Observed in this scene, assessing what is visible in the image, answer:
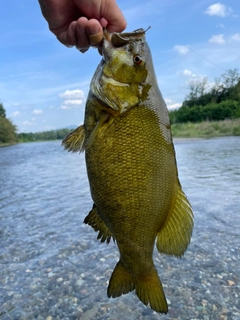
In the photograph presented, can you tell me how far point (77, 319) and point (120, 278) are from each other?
6.60ft

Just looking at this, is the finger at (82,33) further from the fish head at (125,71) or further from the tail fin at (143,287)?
the tail fin at (143,287)

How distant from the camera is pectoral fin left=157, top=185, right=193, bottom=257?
90.2 inches

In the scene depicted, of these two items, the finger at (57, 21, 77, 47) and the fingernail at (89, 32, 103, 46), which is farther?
the finger at (57, 21, 77, 47)

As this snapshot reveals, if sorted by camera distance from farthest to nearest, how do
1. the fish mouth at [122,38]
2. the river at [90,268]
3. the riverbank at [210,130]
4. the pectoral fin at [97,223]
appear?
1. the riverbank at [210,130]
2. the river at [90,268]
3. the pectoral fin at [97,223]
4. the fish mouth at [122,38]

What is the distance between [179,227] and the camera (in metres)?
2.30

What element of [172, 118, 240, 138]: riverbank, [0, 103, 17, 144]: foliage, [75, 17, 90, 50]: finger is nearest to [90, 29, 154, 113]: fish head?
[75, 17, 90, 50]: finger

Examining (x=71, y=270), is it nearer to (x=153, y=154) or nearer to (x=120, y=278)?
(x=120, y=278)

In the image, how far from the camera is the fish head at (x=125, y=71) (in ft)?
7.04

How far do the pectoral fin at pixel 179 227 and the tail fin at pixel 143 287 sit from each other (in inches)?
12.0

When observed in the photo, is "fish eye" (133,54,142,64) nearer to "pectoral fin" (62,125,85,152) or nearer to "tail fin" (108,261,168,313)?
"pectoral fin" (62,125,85,152)

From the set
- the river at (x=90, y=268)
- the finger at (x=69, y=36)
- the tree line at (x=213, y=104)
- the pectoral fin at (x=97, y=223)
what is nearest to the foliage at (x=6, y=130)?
the tree line at (x=213, y=104)

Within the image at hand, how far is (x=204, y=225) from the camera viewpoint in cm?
703

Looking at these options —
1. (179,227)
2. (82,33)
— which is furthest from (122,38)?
(179,227)

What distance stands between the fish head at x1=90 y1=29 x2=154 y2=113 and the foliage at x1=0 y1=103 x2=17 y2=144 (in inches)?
2719
